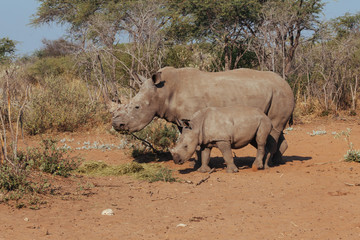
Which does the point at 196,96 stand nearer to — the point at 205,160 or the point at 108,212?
the point at 205,160

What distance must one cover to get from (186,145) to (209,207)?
2167 millimetres

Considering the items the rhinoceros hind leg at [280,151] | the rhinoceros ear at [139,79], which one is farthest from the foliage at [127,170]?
the rhinoceros hind leg at [280,151]

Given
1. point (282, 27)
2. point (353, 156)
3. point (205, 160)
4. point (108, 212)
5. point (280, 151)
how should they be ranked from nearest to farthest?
point (108, 212)
point (205, 160)
point (353, 156)
point (280, 151)
point (282, 27)

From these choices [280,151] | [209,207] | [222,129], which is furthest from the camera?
[280,151]

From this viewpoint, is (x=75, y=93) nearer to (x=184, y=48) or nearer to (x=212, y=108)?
(x=184, y=48)

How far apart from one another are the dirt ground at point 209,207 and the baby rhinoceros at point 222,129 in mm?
489

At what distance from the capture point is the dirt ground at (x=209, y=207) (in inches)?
202

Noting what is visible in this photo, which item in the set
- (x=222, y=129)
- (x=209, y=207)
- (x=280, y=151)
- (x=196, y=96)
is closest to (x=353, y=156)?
(x=280, y=151)

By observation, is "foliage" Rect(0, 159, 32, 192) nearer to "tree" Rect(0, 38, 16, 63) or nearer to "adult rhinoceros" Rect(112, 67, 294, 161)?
"adult rhinoceros" Rect(112, 67, 294, 161)

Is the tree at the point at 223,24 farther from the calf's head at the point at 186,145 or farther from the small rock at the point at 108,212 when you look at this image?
the small rock at the point at 108,212

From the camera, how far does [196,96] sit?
8.68 m

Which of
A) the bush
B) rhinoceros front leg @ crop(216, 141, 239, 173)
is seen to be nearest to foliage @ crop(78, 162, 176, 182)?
rhinoceros front leg @ crop(216, 141, 239, 173)

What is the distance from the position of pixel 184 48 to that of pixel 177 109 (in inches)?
527

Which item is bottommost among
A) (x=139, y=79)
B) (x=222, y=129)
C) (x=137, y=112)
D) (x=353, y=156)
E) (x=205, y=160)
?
(x=353, y=156)
